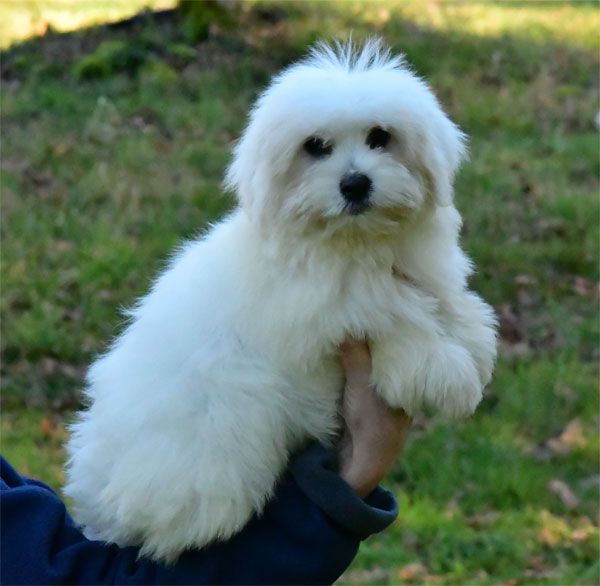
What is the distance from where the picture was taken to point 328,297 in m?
2.70

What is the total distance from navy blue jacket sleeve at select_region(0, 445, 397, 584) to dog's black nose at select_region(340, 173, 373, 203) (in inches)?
23.5

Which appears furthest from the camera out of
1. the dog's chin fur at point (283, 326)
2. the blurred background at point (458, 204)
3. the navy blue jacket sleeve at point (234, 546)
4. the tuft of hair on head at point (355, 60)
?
the blurred background at point (458, 204)

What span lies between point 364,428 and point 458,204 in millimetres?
5913

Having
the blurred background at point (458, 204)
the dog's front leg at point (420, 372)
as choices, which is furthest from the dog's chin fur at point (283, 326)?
the blurred background at point (458, 204)

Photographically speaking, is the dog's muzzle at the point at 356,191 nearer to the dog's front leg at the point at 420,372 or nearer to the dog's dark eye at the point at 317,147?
the dog's dark eye at the point at 317,147

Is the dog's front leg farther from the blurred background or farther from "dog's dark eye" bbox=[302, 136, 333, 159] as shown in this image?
the blurred background

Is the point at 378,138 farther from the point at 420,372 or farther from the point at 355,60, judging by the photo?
the point at 420,372

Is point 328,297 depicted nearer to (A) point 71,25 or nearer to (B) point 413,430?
(B) point 413,430

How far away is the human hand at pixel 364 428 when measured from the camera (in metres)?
2.59

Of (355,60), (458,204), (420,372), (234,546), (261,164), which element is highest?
(355,60)

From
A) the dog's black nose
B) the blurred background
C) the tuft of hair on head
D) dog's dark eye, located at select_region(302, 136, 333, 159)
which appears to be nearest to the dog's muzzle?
the dog's black nose

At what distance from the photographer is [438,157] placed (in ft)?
9.01

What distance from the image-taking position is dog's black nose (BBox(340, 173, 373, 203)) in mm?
2605

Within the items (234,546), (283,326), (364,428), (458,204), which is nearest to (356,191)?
(283,326)
